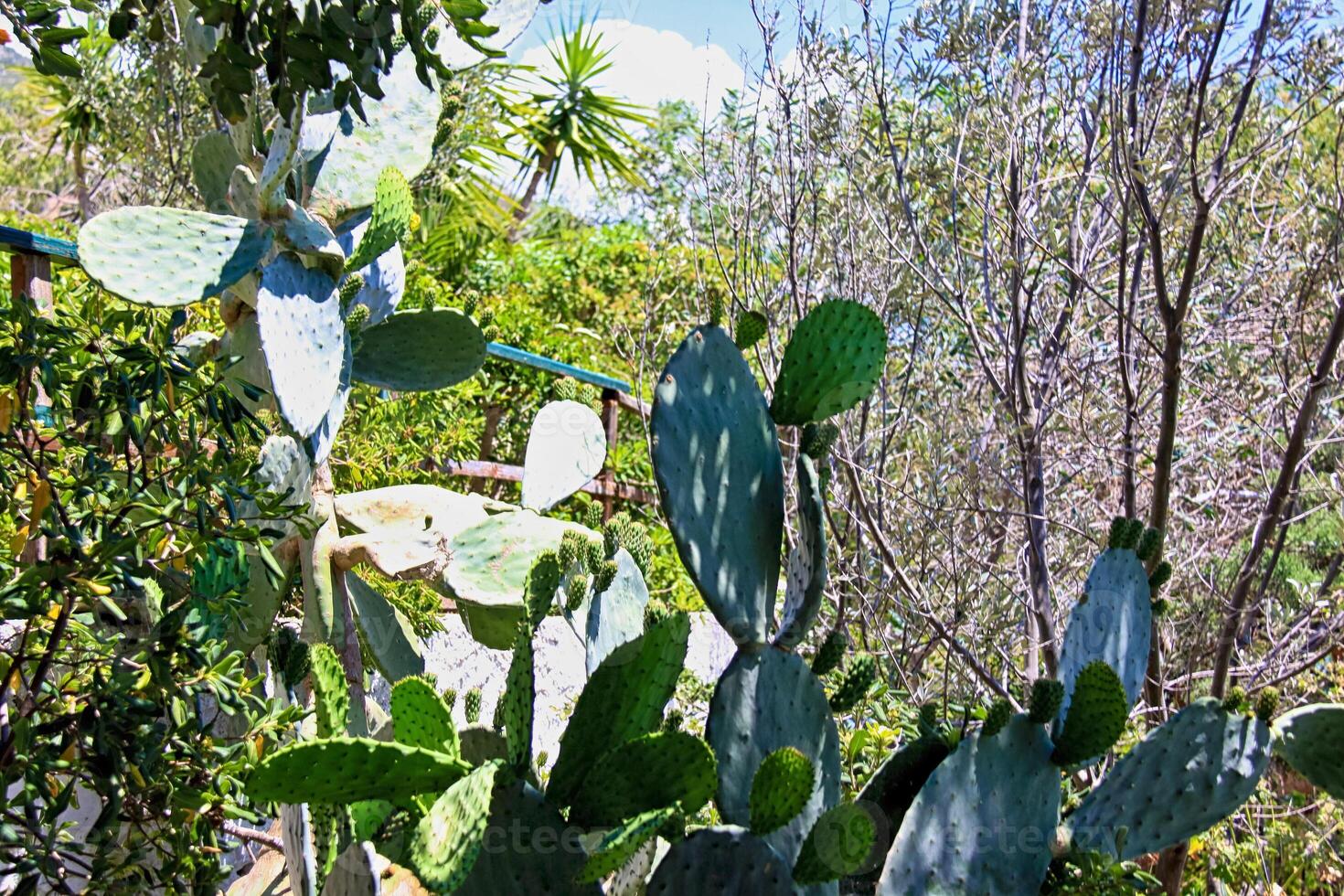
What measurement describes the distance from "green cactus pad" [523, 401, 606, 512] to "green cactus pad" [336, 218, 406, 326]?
486 mm

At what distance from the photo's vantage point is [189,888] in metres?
1.82

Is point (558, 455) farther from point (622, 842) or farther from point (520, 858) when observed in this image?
point (622, 842)

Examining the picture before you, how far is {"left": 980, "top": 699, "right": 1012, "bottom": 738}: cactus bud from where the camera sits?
1.85 meters

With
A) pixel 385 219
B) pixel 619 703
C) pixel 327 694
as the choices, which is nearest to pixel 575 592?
pixel 619 703

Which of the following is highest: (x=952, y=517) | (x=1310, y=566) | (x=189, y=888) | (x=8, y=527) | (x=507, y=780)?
(x=1310, y=566)

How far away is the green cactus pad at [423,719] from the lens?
175cm

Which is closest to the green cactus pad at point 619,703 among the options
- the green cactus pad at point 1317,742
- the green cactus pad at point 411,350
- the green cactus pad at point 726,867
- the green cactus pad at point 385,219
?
the green cactus pad at point 726,867

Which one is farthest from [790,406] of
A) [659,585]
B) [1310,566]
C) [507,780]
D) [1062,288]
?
[1310,566]

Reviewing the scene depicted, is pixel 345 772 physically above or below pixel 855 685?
below

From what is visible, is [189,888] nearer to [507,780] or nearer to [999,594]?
[507,780]

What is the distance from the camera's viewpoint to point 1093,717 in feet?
6.23

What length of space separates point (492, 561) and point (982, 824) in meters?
1.29

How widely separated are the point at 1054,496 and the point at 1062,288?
682 mm

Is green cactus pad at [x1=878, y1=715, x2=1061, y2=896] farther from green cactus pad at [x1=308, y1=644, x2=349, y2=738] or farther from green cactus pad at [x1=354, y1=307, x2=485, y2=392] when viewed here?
green cactus pad at [x1=354, y1=307, x2=485, y2=392]
